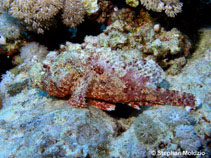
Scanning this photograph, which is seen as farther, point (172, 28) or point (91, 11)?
point (91, 11)

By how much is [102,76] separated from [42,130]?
160cm

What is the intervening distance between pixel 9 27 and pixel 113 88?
449 centimetres

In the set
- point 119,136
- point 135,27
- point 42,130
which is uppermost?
point 135,27

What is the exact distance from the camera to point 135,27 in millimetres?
4906

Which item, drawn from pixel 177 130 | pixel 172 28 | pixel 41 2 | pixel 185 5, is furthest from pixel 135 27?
pixel 177 130

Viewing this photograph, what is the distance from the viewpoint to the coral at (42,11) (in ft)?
14.1

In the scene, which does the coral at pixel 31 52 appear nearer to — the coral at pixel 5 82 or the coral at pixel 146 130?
the coral at pixel 5 82

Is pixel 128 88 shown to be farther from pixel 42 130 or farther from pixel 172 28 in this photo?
pixel 172 28

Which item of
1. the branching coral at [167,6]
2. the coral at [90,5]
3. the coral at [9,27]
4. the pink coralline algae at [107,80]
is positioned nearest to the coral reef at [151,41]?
the branching coral at [167,6]

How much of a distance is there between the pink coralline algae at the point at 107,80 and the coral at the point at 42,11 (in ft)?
5.84

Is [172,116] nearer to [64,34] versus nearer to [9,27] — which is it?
[64,34]

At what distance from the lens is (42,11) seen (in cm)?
434

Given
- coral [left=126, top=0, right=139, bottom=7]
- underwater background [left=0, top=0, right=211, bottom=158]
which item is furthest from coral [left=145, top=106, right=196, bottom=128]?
coral [left=126, top=0, right=139, bottom=7]

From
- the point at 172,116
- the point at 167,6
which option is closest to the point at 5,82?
the point at 172,116
